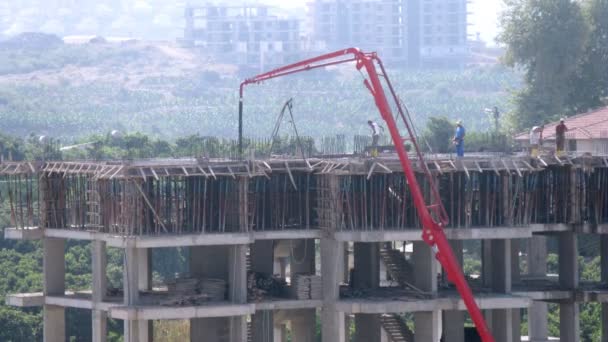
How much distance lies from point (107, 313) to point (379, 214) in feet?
33.2

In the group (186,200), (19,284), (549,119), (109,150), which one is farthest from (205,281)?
(549,119)

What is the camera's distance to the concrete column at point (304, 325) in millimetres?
66750

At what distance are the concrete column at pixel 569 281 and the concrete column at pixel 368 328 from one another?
7059 millimetres

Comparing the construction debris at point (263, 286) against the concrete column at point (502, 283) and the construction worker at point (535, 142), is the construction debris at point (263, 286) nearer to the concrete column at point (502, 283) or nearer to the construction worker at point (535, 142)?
the concrete column at point (502, 283)

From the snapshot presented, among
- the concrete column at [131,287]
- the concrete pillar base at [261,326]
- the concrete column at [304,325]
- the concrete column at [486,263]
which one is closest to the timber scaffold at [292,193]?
the concrete column at [131,287]

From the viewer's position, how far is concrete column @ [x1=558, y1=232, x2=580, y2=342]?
65562 millimetres

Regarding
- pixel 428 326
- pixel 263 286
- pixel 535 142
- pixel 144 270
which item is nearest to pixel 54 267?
pixel 144 270

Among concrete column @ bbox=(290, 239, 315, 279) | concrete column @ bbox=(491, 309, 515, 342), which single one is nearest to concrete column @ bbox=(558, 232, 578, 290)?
concrete column @ bbox=(491, 309, 515, 342)

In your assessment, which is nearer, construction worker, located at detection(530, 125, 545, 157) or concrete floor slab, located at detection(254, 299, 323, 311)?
concrete floor slab, located at detection(254, 299, 323, 311)

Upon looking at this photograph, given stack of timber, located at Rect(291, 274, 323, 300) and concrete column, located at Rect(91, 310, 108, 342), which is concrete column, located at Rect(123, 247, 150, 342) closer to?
concrete column, located at Rect(91, 310, 108, 342)

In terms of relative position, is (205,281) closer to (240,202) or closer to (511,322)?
(240,202)

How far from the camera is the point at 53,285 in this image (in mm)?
63562

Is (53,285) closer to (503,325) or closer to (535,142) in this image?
(503,325)

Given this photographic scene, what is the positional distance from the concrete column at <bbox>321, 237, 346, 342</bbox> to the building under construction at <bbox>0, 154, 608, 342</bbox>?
0.16ft
